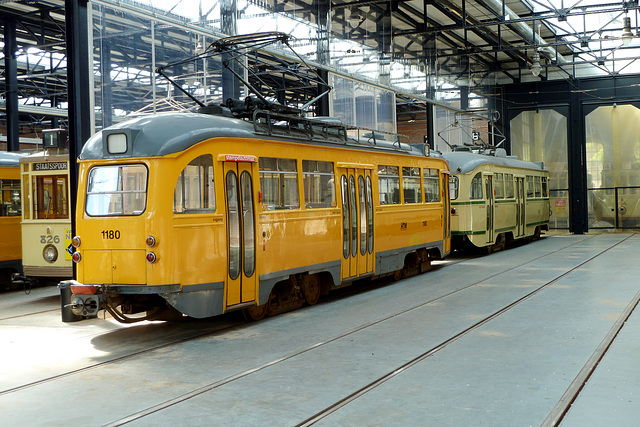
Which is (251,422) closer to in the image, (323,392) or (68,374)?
(323,392)

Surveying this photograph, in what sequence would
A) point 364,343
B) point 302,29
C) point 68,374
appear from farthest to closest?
point 302,29, point 364,343, point 68,374

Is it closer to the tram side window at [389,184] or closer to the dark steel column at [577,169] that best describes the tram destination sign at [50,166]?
the tram side window at [389,184]

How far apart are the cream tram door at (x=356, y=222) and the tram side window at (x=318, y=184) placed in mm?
365

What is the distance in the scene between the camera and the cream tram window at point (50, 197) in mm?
→ 14234

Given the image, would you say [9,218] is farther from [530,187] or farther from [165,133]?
[530,187]

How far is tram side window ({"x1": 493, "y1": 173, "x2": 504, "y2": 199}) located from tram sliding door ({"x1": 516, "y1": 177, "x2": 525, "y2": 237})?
1916 mm

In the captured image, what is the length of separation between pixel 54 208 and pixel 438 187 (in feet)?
28.9

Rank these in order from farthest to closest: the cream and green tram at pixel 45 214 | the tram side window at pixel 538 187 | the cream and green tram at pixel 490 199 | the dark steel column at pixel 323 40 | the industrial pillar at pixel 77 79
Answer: the tram side window at pixel 538 187 → the cream and green tram at pixel 490 199 → the dark steel column at pixel 323 40 → the cream and green tram at pixel 45 214 → the industrial pillar at pixel 77 79

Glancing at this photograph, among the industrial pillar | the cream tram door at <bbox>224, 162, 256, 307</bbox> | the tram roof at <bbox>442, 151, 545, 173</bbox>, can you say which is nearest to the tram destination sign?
the industrial pillar

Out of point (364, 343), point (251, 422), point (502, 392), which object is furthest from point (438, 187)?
point (251, 422)

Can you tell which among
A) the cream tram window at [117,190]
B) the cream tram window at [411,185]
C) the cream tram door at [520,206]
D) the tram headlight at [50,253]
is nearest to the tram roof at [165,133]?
the cream tram window at [117,190]

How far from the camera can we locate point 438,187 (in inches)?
686

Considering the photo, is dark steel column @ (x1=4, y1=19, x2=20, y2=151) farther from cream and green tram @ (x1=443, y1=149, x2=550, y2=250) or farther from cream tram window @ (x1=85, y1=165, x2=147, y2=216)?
cream tram window @ (x1=85, y1=165, x2=147, y2=216)

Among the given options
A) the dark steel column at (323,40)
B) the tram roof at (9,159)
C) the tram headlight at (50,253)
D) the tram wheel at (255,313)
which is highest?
the dark steel column at (323,40)
